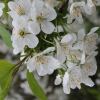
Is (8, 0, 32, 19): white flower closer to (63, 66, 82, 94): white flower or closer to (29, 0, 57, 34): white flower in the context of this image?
(29, 0, 57, 34): white flower

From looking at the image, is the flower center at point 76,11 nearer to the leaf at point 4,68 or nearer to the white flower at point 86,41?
the white flower at point 86,41

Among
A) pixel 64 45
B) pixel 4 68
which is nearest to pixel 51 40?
pixel 64 45

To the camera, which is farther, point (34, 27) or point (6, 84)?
point (6, 84)

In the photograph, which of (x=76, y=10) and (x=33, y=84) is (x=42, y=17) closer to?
(x=76, y=10)

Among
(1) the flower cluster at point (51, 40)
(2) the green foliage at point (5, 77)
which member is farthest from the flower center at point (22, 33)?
(2) the green foliage at point (5, 77)

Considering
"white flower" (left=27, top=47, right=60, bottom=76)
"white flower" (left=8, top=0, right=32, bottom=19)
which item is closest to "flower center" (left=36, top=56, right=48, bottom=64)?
"white flower" (left=27, top=47, right=60, bottom=76)

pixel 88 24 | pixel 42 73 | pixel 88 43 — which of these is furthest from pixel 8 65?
pixel 88 24
